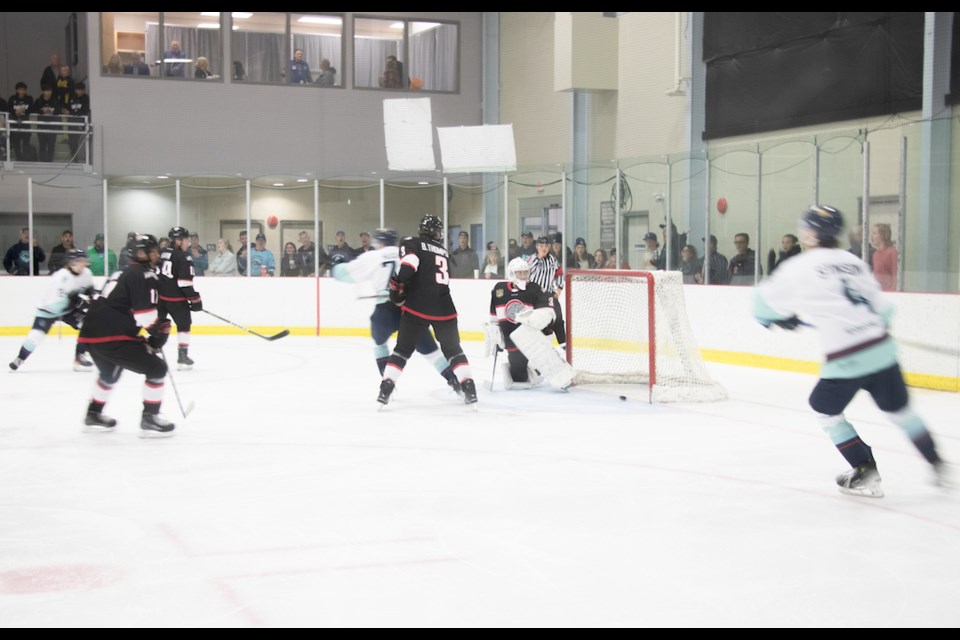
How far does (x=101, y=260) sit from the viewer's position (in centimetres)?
1263

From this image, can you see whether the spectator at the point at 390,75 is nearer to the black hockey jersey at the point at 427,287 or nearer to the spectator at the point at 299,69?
the spectator at the point at 299,69

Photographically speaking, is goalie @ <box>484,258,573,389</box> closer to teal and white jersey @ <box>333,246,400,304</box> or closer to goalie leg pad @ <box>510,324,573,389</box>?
goalie leg pad @ <box>510,324,573,389</box>

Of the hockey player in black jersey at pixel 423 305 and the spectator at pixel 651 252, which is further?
the spectator at pixel 651 252

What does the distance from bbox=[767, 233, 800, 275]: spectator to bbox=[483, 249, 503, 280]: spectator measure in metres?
3.61

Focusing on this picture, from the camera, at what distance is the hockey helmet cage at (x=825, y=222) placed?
4055 millimetres

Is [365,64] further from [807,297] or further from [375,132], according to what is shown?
[807,297]

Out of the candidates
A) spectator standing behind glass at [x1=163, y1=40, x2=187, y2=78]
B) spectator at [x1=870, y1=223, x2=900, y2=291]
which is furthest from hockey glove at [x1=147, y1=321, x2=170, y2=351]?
spectator standing behind glass at [x1=163, y1=40, x2=187, y2=78]

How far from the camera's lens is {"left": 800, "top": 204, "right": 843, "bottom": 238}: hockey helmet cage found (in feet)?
13.3

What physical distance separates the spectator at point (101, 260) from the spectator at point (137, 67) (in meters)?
4.04

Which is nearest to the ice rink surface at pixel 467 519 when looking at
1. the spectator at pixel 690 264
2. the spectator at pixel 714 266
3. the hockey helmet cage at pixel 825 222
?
the hockey helmet cage at pixel 825 222

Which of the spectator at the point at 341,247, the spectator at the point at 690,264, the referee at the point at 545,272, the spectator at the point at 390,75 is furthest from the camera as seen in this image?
the spectator at the point at 390,75

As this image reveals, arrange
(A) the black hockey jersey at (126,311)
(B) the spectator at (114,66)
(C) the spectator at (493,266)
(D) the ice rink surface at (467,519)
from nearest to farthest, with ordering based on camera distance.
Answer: (D) the ice rink surface at (467,519) < (A) the black hockey jersey at (126,311) < (C) the spectator at (493,266) < (B) the spectator at (114,66)

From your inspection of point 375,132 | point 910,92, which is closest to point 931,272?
point 910,92

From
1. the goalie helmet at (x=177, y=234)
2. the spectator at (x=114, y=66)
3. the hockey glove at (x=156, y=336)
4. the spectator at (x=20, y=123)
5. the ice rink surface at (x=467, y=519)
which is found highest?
the spectator at (x=114, y=66)
